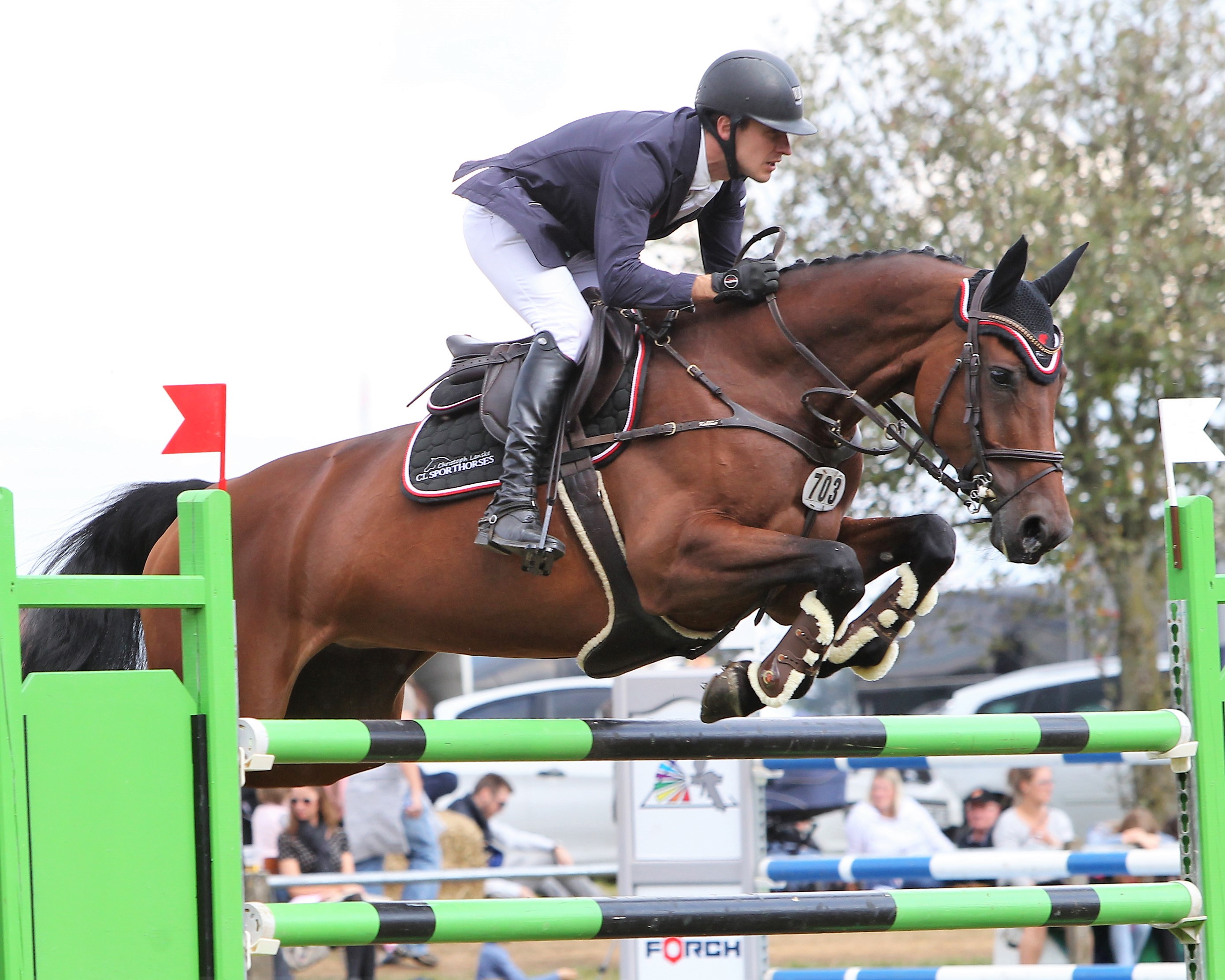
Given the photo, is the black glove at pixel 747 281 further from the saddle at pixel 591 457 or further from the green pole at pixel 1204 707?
the green pole at pixel 1204 707

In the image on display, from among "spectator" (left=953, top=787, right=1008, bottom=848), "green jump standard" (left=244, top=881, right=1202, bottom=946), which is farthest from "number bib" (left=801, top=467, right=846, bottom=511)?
"spectator" (left=953, top=787, right=1008, bottom=848)

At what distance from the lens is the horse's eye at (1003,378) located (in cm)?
297

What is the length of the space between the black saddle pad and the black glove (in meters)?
0.23

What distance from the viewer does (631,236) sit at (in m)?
3.02

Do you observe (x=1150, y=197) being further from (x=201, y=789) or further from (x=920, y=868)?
(x=201, y=789)

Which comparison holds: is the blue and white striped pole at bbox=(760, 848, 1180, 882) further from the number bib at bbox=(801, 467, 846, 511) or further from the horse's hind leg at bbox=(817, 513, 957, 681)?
the number bib at bbox=(801, 467, 846, 511)

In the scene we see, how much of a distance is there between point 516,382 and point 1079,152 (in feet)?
24.2

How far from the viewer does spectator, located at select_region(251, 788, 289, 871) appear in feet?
22.1

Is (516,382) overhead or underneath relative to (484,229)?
underneath

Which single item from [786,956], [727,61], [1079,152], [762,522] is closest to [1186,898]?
[762,522]

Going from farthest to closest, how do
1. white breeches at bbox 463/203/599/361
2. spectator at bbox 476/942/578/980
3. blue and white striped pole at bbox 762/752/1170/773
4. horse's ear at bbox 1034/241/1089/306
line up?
spectator at bbox 476/942/578/980, blue and white striped pole at bbox 762/752/1170/773, white breeches at bbox 463/203/599/361, horse's ear at bbox 1034/241/1089/306

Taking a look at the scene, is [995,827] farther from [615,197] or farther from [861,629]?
[615,197]

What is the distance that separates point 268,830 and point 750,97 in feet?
16.3

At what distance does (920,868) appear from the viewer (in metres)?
4.44
